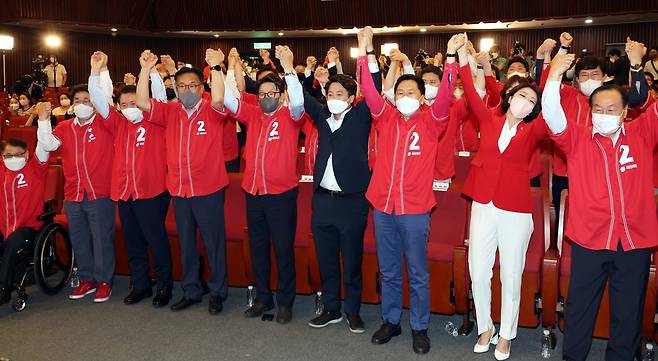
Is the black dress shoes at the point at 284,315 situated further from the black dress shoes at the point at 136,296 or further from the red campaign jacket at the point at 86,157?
the red campaign jacket at the point at 86,157

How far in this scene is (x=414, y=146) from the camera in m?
3.53

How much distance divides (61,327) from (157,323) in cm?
63

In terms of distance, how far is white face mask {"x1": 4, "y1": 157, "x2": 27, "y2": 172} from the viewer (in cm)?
457

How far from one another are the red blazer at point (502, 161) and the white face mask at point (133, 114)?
230cm

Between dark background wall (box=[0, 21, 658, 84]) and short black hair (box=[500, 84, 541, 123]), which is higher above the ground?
dark background wall (box=[0, 21, 658, 84])

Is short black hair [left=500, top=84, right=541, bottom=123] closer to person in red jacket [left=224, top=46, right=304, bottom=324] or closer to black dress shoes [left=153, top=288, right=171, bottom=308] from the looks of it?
person in red jacket [left=224, top=46, right=304, bottom=324]

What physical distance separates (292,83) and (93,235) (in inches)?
81.6

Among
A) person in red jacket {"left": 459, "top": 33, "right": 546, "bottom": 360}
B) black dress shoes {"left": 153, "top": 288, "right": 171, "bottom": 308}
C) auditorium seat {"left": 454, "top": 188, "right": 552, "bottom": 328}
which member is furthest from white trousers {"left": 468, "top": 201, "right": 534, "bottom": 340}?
black dress shoes {"left": 153, "top": 288, "right": 171, "bottom": 308}

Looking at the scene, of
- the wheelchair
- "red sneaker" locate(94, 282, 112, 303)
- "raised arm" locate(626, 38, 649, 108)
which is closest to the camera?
"raised arm" locate(626, 38, 649, 108)

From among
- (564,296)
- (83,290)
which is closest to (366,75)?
(564,296)

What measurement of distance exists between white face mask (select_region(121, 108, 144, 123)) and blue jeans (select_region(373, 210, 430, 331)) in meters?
1.91

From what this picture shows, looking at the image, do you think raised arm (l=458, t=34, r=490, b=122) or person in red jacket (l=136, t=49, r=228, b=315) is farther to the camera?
person in red jacket (l=136, t=49, r=228, b=315)

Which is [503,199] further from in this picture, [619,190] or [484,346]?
[484,346]

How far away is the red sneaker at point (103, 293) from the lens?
453cm
